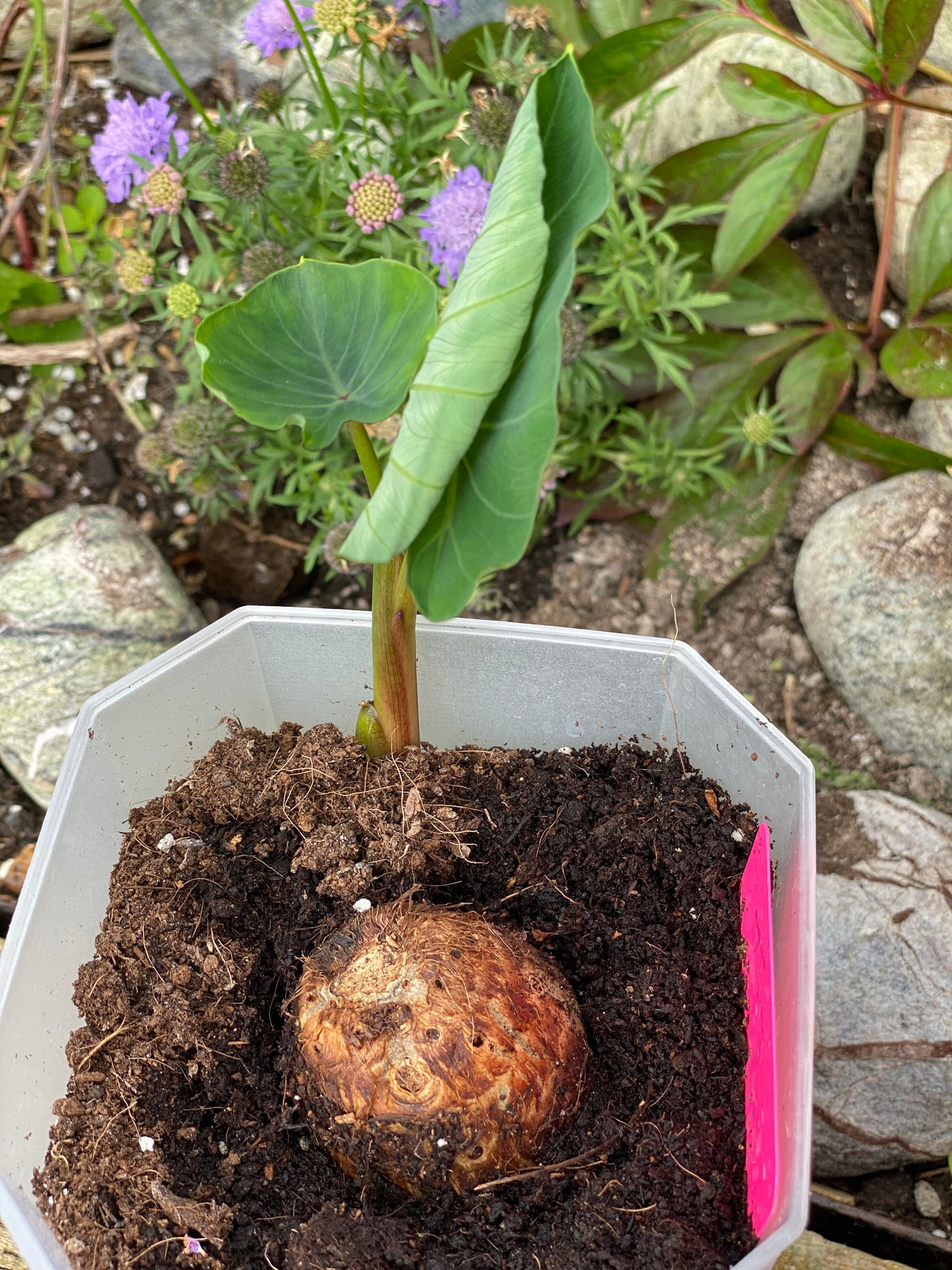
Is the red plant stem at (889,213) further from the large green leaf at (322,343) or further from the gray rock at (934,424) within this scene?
the large green leaf at (322,343)

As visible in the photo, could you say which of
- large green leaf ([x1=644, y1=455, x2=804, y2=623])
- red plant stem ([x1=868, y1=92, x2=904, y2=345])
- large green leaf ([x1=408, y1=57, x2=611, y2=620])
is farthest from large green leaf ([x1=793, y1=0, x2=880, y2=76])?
large green leaf ([x1=408, y1=57, x2=611, y2=620])

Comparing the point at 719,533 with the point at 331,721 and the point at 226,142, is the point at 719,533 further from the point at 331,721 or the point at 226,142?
the point at 226,142

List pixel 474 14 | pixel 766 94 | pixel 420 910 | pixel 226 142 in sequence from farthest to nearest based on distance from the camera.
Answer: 1. pixel 474 14
2. pixel 766 94
3. pixel 226 142
4. pixel 420 910

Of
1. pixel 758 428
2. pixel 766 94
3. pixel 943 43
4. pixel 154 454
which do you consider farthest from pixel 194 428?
pixel 943 43

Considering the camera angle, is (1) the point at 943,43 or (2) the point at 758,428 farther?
(1) the point at 943,43

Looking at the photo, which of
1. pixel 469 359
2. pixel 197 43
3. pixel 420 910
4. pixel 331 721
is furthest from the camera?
pixel 197 43

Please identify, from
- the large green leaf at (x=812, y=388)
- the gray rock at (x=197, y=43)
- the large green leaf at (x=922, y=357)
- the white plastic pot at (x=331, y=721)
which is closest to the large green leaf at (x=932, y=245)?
the large green leaf at (x=922, y=357)
